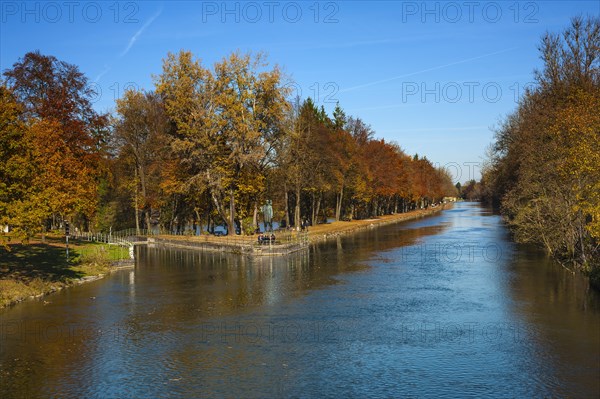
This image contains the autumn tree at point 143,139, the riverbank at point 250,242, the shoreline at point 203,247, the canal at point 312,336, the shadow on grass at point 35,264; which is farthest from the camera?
the autumn tree at point 143,139

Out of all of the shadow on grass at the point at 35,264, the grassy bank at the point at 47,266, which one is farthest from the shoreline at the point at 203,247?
the shadow on grass at the point at 35,264

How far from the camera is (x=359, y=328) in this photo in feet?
88.3

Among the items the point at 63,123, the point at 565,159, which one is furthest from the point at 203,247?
the point at 565,159

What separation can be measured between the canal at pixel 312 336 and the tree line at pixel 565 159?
13.8 ft

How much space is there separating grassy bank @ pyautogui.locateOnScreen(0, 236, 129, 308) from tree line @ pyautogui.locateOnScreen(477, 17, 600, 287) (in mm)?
35129

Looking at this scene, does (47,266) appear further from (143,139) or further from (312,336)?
(143,139)

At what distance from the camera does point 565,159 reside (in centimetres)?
4156

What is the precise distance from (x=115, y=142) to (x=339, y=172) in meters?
35.7

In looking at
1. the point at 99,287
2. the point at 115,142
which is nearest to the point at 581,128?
the point at 99,287

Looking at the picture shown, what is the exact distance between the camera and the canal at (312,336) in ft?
64.4

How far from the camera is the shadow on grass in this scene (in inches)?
1541

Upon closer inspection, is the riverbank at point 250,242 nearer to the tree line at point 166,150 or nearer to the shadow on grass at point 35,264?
the tree line at point 166,150

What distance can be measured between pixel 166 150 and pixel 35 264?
3019 cm

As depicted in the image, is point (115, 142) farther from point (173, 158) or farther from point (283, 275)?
point (283, 275)
